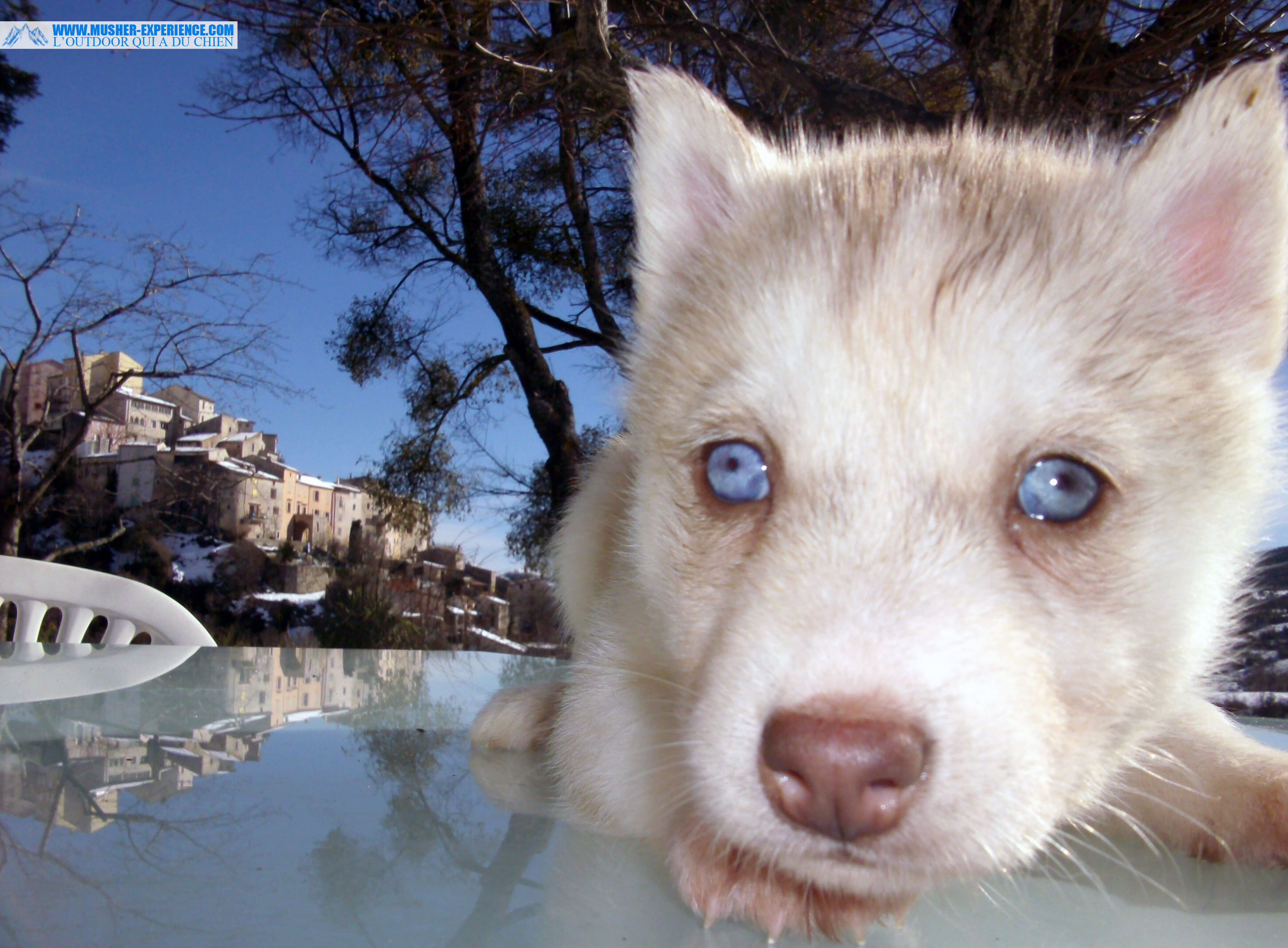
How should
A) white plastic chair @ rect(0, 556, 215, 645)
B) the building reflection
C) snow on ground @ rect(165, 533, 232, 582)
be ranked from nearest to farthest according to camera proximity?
the building reflection, white plastic chair @ rect(0, 556, 215, 645), snow on ground @ rect(165, 533, 232, 582)

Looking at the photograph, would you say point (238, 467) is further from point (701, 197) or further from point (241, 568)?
point (701, 197)

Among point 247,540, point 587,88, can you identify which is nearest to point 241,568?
point 247,540

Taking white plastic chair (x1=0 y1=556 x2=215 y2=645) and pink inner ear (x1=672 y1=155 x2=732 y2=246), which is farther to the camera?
white plastic chair (x1=0 y1=556 x2=215 y2=645)

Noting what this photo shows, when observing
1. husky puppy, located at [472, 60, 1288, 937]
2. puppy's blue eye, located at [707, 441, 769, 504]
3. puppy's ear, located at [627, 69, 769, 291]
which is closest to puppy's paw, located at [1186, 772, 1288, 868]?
husky puppy, located at [472, 60, 1288, 937]

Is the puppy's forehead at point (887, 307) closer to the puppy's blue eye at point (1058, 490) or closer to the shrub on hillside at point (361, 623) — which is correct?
the puppy's blue eye at point (1058, 490)

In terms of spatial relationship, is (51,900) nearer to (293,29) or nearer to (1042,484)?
(1042,484)

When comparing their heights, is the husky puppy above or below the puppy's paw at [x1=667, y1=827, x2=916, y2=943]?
above

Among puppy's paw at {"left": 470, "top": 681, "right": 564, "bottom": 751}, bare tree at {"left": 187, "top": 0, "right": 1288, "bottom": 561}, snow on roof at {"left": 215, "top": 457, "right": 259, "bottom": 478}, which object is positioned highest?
bare tree at {"left": 187, "top": 0, "right": 1288, "bottom": 561}

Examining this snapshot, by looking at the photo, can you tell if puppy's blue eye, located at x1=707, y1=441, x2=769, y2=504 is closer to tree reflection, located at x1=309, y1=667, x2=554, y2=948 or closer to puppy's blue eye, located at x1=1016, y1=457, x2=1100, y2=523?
puppy's blue eye, located at x1=1016, y1=457, x2=1100, y2=523
